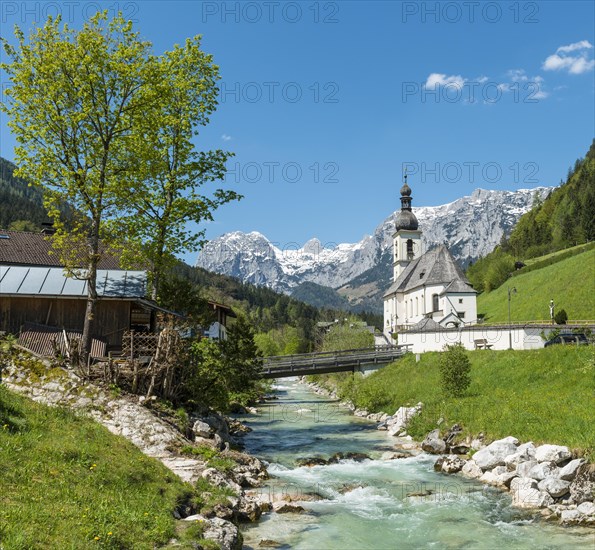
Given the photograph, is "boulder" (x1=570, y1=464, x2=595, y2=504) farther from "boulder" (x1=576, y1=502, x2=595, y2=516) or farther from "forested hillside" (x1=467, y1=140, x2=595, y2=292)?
"forested hillside" (x1=467, y1=140, x2=595, y2=292)

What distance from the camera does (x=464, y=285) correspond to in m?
71.2

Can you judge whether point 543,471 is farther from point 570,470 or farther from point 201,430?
point 201,430

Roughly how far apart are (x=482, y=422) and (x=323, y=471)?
9253 mm

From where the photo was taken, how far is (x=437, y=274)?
77.2 metres

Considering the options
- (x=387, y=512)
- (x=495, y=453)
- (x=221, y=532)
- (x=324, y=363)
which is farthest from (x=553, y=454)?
(x=324, y=363)

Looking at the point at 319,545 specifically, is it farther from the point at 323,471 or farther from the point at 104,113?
the point at 104,113

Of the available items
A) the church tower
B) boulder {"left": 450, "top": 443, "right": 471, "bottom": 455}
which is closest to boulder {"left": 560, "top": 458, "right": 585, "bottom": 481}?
boulder {"left": 450, "top": 443, "right": 471, "bottom": 455}

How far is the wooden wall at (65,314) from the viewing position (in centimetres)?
2558

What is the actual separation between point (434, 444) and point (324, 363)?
21.2 meters

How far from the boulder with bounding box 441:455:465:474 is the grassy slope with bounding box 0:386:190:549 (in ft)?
42.0

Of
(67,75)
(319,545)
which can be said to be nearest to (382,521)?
(319,545)

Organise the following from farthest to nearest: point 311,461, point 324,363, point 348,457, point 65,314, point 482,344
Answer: point 324,363 < point 482,344 < point 65,314 < point 348,457 < point 311,461

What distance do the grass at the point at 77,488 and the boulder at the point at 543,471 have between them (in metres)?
11.9

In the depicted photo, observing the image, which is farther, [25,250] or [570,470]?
[25,250]
